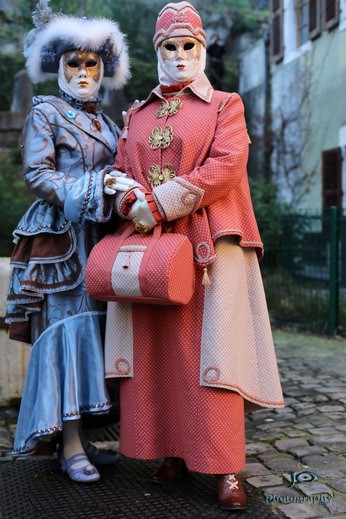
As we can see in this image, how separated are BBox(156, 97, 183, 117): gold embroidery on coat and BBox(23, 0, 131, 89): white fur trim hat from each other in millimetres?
510

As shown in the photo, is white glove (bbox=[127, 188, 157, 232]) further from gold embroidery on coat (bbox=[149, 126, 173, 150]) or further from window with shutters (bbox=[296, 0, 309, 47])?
window with shutters (bbox=[296, 0, 309, 47])

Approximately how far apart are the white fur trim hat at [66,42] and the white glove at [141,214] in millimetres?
900

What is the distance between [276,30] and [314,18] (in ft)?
4.67

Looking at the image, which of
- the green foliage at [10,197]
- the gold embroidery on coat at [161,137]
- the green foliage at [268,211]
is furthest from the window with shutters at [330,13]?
the gold embroidery on coat at [161,137]

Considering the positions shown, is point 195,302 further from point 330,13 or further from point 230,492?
point 330,13

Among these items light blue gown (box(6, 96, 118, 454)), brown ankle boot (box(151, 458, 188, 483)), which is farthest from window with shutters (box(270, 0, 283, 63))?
brown ankle boot (box(151, 458, 188, 483))

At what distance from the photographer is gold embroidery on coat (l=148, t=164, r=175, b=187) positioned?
2994 millimetres

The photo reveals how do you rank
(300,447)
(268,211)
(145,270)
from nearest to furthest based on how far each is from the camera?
(145,270), (300,447), (268,211)

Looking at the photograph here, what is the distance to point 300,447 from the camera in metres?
3.71

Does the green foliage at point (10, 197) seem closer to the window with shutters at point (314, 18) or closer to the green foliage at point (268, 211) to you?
the green foliage at point (268, 211)

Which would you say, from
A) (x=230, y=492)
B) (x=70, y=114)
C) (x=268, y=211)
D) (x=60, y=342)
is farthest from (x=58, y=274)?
(x=268, y=211)

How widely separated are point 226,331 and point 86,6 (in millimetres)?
10503

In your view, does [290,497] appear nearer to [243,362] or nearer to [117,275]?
[243,362]

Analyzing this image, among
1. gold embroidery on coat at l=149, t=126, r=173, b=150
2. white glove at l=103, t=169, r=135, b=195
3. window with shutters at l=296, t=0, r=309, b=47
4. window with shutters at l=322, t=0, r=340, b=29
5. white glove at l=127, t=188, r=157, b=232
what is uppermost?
window with shutters at l=296, t=0, r=309, b=47
